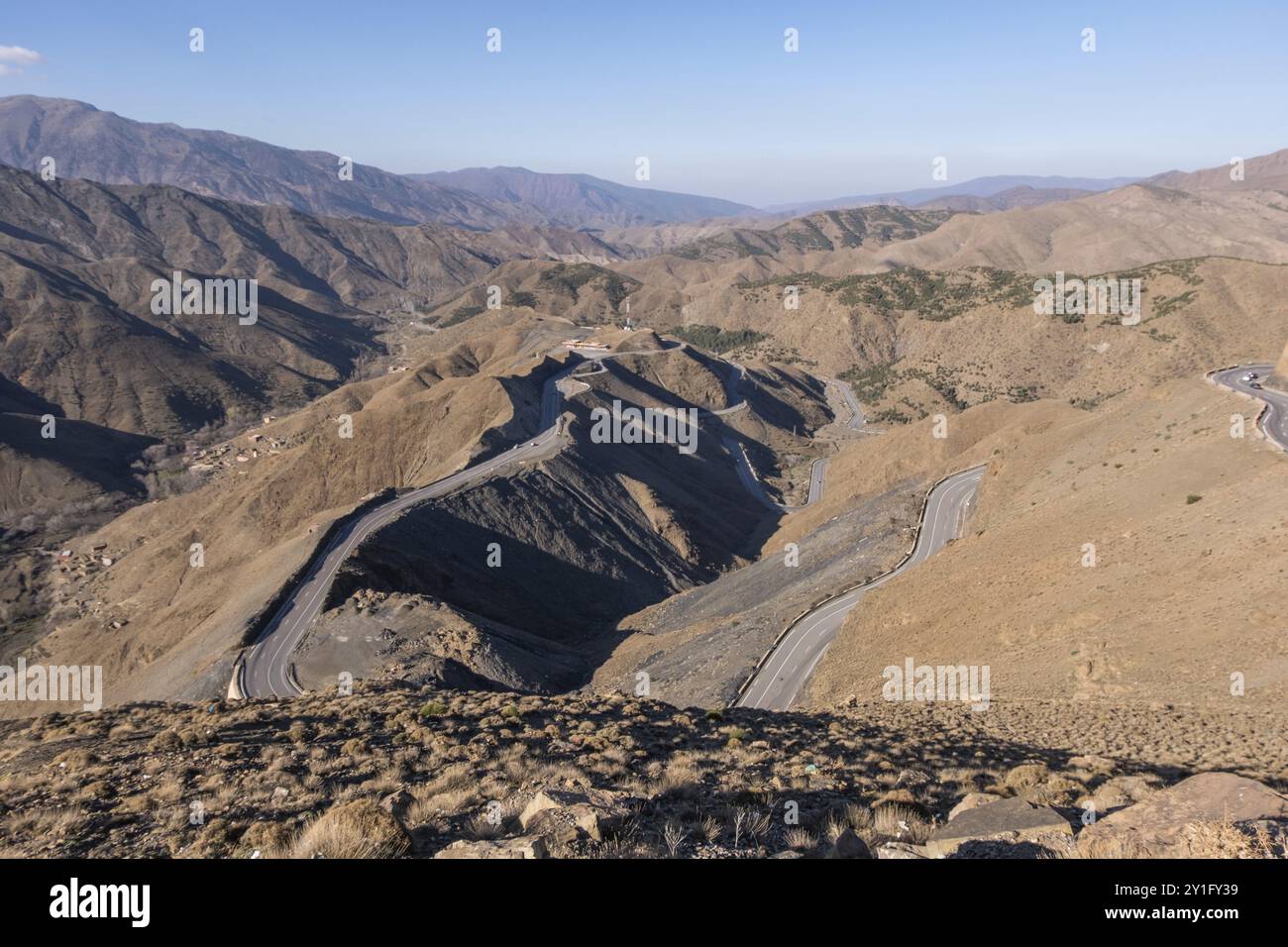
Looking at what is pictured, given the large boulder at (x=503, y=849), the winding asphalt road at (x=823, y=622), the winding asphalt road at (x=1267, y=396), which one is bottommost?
the winding asphalt road at (x=823, y=622)

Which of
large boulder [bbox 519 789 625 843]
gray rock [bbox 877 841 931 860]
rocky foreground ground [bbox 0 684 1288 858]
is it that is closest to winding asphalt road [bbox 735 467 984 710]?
rocky foreground ground [bbox 0 684 1288 858]

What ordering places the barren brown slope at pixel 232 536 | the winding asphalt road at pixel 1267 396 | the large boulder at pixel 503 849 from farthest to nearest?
1. the barren brown slope at pixel 232 536
2. the winding asphalt road at pixel 1267 396
3. the large boulder at pixel 503 849

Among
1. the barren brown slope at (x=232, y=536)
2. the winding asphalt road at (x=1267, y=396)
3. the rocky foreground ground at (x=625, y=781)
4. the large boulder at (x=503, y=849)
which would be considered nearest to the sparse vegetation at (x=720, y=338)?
the barren brown slope at (x=232, y=536)

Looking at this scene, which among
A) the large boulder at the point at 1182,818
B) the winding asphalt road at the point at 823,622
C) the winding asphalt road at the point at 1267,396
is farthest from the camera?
the winding asphalt road at the point at 1267,396

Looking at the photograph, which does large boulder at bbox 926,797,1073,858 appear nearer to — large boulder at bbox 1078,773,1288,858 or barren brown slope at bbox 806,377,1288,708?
large boulder at bbox 1078,773,1288,858

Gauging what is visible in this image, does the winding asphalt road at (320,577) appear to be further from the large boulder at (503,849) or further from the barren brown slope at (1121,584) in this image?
the large boulder at (503,849)

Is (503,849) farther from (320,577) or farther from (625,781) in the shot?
(320,577)

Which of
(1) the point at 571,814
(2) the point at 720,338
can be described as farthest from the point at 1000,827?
(2) the point at 720,338
